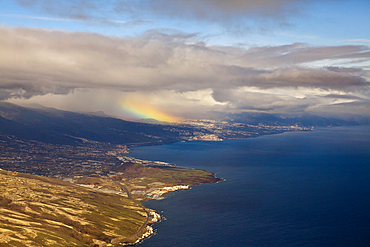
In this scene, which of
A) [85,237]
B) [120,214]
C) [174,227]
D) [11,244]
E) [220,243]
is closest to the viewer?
[11,244]

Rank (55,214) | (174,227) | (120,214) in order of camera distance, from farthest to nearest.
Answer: (120,214) → (55,214) → (174,227)

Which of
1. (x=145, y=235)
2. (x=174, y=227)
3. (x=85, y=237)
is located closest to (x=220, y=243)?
(x=174, y=227)

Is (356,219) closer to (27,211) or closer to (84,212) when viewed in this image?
(84,212)

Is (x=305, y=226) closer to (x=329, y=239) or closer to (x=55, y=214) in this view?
(x=329, y=239)

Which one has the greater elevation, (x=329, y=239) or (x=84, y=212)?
(x=329, y=239)

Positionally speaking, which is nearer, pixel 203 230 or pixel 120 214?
pixel 203 230

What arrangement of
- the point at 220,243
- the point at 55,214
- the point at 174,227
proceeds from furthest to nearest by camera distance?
1. the point at 55,214
2. the point at 174,227
3. the point at 220,243

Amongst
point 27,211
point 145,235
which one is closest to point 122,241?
point 145,235

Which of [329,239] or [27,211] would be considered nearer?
[329,239]

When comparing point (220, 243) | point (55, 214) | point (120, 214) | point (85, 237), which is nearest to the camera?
point (220, 243)
